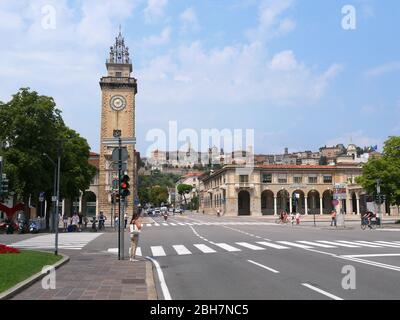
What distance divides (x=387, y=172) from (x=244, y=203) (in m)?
49.9

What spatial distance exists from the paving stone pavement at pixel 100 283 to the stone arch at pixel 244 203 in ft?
263

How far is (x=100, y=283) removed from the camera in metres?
10.5

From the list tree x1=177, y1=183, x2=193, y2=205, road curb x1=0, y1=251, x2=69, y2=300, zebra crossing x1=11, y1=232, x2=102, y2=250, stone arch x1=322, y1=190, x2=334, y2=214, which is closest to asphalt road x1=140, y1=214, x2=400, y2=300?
road curb x1=0, y1=251, x2=69, y2=300

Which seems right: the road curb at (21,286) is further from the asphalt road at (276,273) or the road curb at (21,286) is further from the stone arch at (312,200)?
the stone arch at (312,200)

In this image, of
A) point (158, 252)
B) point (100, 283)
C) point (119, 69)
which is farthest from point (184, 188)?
point (100, 283)

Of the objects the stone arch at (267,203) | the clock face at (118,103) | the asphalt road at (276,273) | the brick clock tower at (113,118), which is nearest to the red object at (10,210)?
the asphalt road at (276,273)

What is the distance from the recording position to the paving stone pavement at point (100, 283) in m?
8.98

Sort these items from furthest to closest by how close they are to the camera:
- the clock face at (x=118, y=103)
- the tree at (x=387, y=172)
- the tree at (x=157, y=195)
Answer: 1. the tree at (x=157, y=195)
2. the clock face at (x=118, y=103)
3. the tree at (x=387, y=172)

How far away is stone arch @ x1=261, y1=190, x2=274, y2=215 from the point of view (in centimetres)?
9438

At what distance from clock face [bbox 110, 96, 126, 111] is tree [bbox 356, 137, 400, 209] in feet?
137

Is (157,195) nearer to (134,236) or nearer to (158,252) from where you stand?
(158,252)

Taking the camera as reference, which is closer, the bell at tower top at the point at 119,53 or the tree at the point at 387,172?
the tree at the point at 387,172
